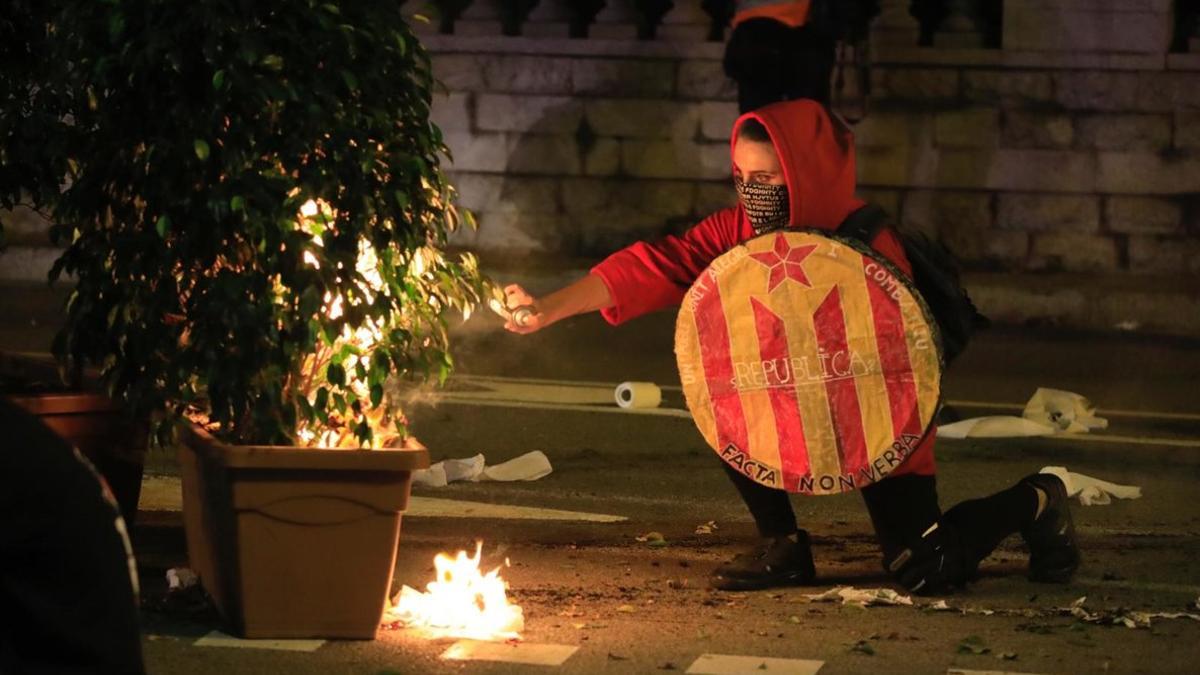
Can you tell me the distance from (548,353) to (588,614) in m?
6.49

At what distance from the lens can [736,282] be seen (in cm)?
671

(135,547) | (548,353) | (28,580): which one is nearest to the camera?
(28,580)

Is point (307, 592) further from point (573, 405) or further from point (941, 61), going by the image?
point (941, 61)

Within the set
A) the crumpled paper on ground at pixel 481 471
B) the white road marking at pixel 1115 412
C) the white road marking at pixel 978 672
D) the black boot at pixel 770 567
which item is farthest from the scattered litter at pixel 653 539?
the white road marking at pixel 1115 412

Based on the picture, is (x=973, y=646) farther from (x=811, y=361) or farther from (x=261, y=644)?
(x=261, y=644)

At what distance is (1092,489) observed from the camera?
8789 millimetres

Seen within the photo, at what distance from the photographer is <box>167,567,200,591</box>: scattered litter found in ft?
21.8

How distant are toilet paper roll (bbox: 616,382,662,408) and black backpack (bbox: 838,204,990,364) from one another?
4.40 m

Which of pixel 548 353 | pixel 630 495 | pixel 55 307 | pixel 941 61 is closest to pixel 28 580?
pixel 630 495

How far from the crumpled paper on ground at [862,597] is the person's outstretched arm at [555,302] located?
109cm

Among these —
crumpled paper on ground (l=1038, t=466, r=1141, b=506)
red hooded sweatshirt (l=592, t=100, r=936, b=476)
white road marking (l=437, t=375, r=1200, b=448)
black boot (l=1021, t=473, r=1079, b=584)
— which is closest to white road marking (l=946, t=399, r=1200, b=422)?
white road marking (l=437, t=375, r=1200, b=448)

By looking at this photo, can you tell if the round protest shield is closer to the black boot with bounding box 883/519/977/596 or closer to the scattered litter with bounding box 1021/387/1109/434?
the black boot with bounding box 883/519/977/596

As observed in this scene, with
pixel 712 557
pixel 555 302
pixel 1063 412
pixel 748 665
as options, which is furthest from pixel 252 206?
pixel 1063 412

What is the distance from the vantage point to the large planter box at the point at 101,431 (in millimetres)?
6895
